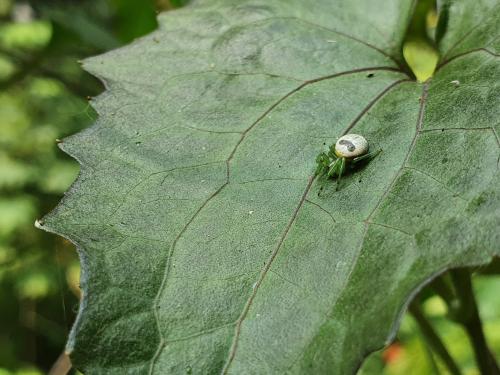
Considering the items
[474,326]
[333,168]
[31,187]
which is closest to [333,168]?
[333,168]

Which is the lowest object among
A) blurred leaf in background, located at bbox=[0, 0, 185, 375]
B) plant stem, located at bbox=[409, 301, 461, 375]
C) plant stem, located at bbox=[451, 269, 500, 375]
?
blurred leaf in background, located at bbox=[0, 0, 185, 375]

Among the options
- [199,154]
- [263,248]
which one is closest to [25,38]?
[199,154]

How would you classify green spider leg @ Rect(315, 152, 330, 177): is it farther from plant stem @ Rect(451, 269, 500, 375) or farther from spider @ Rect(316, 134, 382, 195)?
plant stem @ Rect(451, 269, 500, 375)

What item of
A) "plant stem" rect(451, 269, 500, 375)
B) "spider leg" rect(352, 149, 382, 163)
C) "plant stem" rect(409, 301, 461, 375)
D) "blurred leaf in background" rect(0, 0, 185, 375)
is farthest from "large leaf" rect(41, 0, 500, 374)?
"blurred leaf in background" rect(0, 0, 185, 375)

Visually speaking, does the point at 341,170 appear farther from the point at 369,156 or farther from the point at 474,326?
the point at 474,326

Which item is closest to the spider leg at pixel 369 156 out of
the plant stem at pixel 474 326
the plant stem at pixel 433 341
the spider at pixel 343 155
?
the spider at pixel 343 155

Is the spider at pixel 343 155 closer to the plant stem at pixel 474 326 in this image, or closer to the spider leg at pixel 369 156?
the spider leg at pixel 369 156
